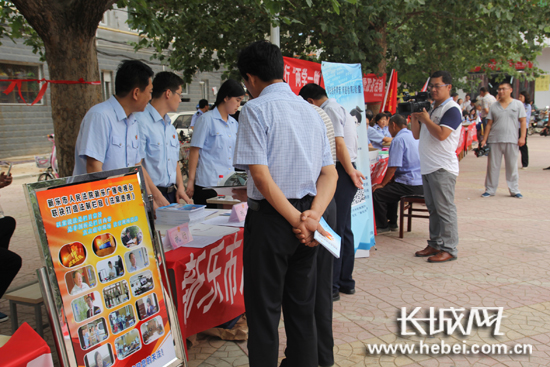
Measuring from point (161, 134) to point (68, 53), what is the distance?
952 mm

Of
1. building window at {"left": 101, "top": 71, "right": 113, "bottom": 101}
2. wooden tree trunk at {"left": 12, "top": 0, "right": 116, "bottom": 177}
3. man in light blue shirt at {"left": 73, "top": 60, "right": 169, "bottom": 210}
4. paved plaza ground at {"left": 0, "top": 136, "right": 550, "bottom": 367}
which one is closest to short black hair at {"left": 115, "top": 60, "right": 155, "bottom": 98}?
man in light blue shirt at {"left": 73, "top": 60, "right": 169, "bottom": 210}

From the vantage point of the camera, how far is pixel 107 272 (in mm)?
2178

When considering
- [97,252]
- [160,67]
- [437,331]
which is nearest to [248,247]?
→ [97,252]

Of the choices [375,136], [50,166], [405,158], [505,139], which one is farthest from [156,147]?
[50,166]

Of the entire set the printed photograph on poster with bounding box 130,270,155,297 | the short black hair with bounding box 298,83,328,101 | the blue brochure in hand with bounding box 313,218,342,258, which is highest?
the short black hair with bounding box 298,83,328,101

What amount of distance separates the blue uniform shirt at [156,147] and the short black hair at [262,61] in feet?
5.26

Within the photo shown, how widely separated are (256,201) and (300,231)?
10.5 inches

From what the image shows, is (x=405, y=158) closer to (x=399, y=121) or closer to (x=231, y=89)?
(x=399, y=121)

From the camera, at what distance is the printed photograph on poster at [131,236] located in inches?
89.7

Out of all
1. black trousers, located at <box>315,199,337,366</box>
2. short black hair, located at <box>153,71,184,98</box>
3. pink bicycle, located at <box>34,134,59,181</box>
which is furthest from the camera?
pink bicycle, located at <box>34,134,59,181</box>

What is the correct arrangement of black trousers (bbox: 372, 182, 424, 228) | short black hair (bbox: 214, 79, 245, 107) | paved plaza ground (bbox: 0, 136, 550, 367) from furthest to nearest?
black trousers (bbox: 372, 182, 424, 228) < short black hair (bbox: 214, 79, 245, 107) < paved plaza ground (bbox: 0, 136, 550, 367)

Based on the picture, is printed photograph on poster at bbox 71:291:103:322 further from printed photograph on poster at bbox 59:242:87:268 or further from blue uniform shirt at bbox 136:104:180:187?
blue uniform shirt at bbox 136:104:180:187

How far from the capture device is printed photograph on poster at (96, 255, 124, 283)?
2.15 metres

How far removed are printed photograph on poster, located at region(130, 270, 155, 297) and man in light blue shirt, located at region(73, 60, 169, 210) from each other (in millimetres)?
857
